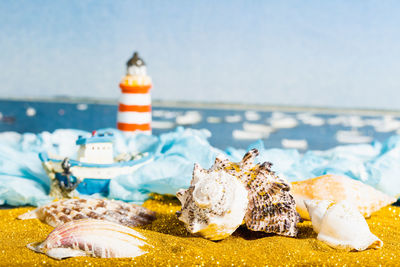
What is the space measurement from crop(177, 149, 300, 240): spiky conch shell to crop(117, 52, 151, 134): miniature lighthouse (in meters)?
2.66

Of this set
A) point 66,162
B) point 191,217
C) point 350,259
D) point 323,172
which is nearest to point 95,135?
point 66,162

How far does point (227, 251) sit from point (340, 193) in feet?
3.45

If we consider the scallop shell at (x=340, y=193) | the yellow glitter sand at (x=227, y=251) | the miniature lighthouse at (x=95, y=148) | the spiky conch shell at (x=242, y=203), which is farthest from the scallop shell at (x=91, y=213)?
the scallop shell at (x=340, y=193)

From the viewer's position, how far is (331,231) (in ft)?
5.52

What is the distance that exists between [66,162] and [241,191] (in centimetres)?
152

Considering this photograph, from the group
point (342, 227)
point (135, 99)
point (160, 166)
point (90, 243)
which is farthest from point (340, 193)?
point (135, 99)

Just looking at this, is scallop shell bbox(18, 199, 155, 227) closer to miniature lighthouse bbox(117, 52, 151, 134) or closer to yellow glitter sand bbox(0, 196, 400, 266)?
yellow glitter sand bbox(0, 196, 400, 266)

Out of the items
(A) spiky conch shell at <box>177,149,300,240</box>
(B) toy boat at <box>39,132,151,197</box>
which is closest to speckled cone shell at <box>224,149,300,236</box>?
(A) spiky conch shell at <box>177,149,300,240</box>

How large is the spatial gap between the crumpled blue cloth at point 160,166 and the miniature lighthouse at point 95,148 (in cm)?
22

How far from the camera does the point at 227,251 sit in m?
1.55

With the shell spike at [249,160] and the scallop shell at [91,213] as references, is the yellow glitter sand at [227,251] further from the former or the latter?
the shell spike at [249,160]

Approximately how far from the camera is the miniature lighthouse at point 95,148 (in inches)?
116

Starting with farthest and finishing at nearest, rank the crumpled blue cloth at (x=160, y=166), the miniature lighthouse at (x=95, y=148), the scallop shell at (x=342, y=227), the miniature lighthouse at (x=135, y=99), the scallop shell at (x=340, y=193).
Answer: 1. the miniature lighthouse at (x=135, y=99)
2. the miniature lighthouse at (x=95, y=148)
3. the crumpled blue cloth at (x=160, y=166)
4. the scallop shell at (x=340, y=193)
5. the scallop shell at (x=342, y=227)

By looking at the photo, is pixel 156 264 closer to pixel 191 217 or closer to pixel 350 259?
pixel 191 217
